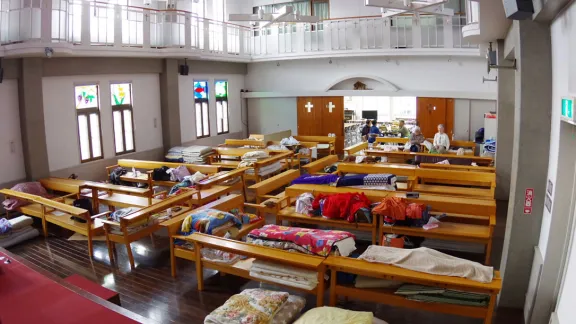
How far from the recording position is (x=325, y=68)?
55.7 ft

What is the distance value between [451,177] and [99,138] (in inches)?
340

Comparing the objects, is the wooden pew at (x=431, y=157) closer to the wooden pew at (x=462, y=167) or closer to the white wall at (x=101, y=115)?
the wooden pew at (x=462, y=167)

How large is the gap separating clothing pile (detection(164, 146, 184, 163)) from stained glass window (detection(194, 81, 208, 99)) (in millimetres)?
2498

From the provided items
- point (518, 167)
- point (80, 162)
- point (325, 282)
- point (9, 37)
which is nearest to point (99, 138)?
point (80, 162)

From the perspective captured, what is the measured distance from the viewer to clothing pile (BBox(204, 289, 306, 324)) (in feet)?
13.5

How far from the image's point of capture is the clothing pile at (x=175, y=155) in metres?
13.7

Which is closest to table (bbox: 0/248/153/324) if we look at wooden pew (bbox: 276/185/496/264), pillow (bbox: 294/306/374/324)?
pillow (bbox: 294/306/374/324)

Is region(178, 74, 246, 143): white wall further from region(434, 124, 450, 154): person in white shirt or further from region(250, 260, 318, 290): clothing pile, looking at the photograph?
region(250, 260, 318, 290): clothing pile

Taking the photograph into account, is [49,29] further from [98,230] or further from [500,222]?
[500,222]

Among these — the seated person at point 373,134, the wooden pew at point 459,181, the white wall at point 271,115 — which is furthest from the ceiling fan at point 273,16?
the white wall at point 271,115

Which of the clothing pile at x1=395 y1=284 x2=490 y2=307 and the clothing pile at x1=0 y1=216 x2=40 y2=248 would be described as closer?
the clothing pile at x1=395 y1=284 x2=490 y2=307

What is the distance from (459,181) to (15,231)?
7.98 meters

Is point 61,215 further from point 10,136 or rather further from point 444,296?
point 444,296

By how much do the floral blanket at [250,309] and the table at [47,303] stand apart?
1.21 m
